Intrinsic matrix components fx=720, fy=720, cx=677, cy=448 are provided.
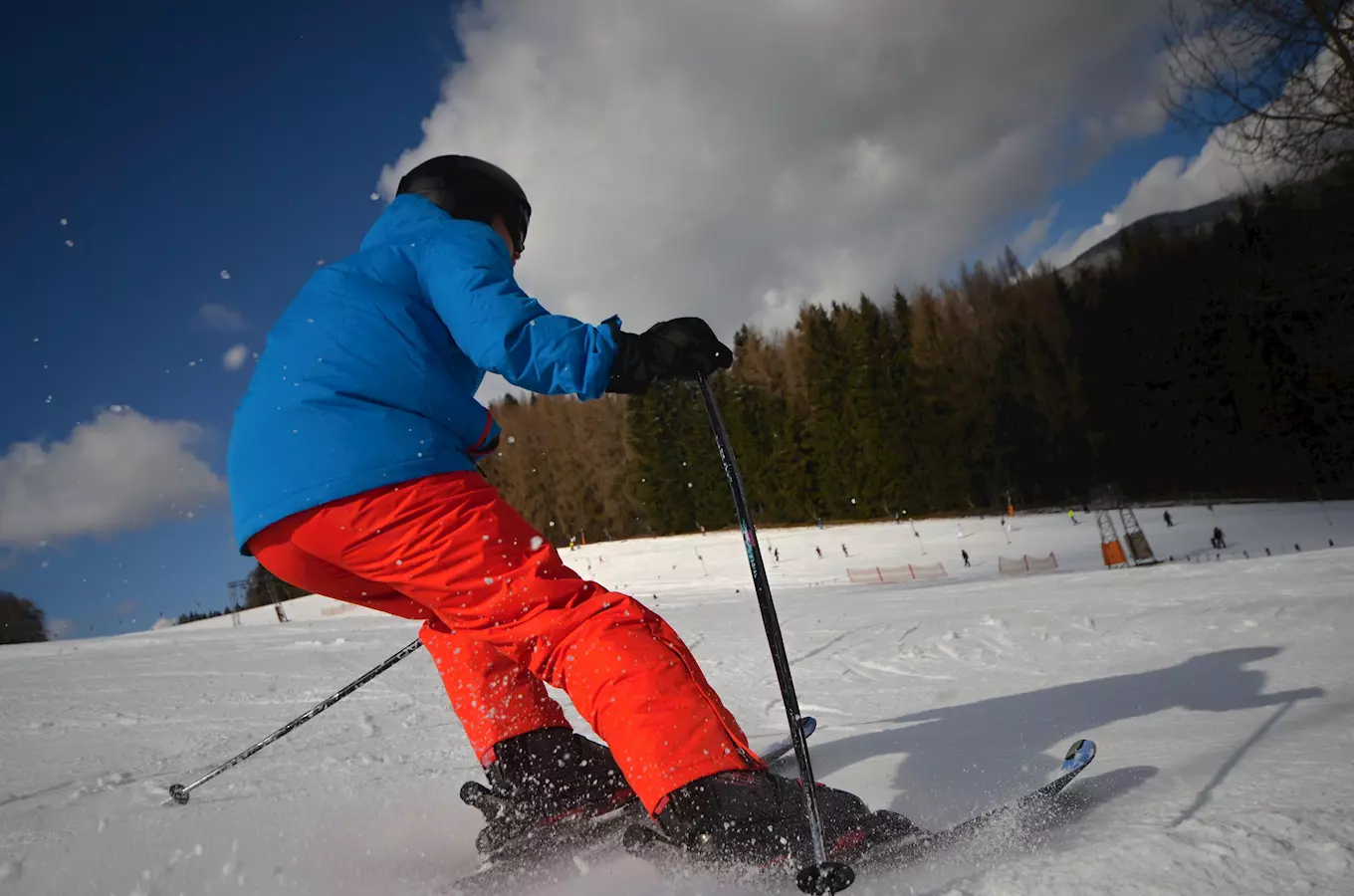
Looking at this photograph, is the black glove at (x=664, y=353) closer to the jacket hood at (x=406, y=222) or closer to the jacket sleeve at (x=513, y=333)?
the jacket sleeve at (x=513, y=333)

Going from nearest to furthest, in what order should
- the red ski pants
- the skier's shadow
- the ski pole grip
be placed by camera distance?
the ski pole grip → the red ski pants → the skier's shadow

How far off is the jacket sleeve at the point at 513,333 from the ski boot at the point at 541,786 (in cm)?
96

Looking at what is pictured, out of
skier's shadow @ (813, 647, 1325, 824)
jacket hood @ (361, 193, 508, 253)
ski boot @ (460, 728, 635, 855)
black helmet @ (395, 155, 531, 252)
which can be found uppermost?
black helmet @ (395, 155, 531, 252)

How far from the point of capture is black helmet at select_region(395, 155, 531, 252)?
182cm

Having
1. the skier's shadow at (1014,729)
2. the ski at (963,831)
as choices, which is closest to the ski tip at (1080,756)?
the ski at (963,831)

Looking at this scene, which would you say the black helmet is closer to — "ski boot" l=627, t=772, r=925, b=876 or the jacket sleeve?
the jacket sleeve

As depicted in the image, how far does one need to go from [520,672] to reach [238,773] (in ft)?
4.98

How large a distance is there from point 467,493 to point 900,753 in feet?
A: 5.62

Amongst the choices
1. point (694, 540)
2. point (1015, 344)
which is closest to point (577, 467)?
point (694, 540)

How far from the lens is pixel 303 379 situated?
1.54 meters

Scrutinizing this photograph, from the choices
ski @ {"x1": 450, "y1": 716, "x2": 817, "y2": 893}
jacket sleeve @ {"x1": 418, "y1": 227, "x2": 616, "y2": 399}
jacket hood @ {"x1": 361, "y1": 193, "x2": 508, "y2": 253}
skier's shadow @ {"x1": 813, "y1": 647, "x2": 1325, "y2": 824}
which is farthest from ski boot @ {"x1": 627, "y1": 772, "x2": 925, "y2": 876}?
jacket hood @ {"x1": 361, "y1": 193, "x2": 508, "y2": 253}

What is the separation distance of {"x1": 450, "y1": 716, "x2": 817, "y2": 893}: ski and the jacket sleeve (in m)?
0.89

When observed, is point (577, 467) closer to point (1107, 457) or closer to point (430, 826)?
point (1107, 457)

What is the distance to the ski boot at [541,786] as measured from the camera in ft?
5.79
